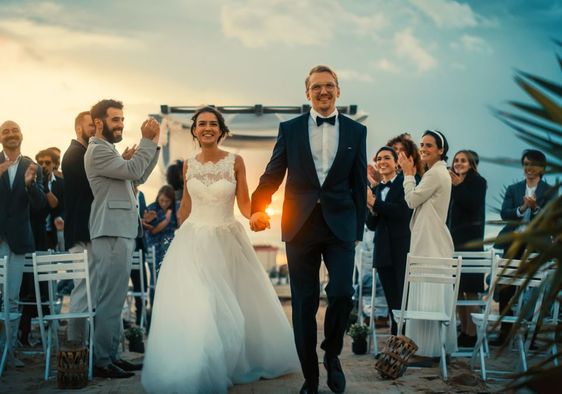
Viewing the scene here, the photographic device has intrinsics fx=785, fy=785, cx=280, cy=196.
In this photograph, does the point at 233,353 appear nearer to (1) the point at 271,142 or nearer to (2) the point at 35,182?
(2) the point at 35,182

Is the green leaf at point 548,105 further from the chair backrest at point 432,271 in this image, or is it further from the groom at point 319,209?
the chair backrest at point 432,271

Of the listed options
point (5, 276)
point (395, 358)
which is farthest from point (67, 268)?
point (395, 358)

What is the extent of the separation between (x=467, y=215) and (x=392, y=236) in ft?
3.15

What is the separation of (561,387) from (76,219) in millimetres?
4755

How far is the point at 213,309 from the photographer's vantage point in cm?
532

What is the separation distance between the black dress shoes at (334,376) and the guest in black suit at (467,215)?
8.88ft

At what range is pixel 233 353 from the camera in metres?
5.38

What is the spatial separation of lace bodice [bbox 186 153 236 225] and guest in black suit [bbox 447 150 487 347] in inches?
96.6

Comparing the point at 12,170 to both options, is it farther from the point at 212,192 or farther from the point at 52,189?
the point at 212,192

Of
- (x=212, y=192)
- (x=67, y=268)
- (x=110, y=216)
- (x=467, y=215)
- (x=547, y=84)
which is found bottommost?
A: (x=67, y=268)

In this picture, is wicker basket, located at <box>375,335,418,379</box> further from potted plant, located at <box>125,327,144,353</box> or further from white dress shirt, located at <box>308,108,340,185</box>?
potted plant, located at <box>125,327,144,353</box>

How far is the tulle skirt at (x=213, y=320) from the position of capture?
197 inches

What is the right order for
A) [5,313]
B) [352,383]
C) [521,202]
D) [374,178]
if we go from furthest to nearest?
[374,178] → [521,202] → [5,313] → [352,383]

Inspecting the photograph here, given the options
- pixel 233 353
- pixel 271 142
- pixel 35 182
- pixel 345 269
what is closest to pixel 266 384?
pixel 233 353
